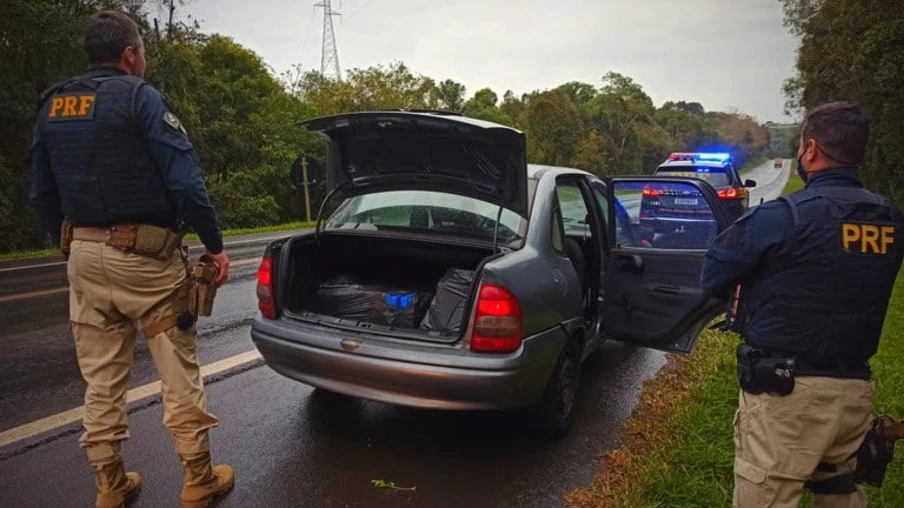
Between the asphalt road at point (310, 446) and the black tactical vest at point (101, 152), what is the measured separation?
134 cm

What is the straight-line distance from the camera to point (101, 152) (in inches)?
97.2

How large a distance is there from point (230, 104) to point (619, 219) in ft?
77.7

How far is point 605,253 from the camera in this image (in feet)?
13.7

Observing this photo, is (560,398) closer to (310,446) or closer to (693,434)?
(693,434)

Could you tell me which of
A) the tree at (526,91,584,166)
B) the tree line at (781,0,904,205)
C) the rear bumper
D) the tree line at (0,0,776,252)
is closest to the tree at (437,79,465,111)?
the tree line at (0,0,776,252)

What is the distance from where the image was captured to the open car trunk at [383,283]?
3545 mm

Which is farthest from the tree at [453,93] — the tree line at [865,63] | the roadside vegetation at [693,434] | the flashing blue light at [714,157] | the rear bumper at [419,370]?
the rear bumper at [419,370]

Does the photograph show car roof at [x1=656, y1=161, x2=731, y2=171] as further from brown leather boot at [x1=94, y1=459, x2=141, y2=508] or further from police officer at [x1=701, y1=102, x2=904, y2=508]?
brown leather boot at [x1=94, y1=459, x2=141, y2=508]

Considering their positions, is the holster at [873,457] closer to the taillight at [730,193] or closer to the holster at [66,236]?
the holster at [66,236]

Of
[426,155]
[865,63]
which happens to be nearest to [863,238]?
[426,155]

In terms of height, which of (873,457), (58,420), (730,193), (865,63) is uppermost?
(865,63)

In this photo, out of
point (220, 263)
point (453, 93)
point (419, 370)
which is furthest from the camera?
point (453, 93)

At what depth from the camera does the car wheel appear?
3455 mm

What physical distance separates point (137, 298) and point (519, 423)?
7.43ft
